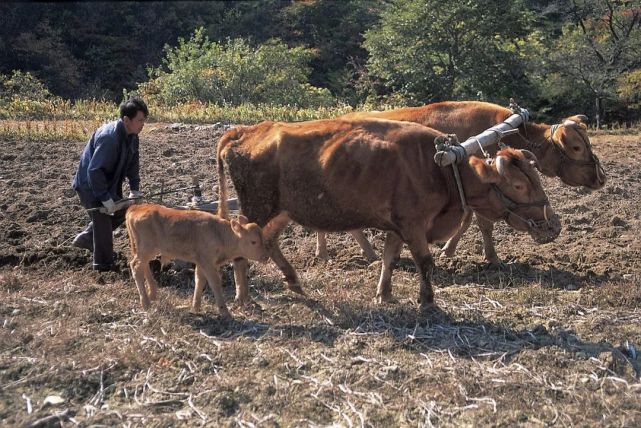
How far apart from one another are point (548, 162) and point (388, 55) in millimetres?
→ 19039

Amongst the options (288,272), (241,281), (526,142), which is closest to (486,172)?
(288,272)

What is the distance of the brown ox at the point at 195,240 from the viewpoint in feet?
23.2

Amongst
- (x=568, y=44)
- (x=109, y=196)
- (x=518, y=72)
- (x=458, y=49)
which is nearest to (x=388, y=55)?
(x=458, y=49)

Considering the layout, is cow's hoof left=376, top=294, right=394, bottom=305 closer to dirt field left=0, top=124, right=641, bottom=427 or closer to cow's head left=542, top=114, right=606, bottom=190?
dirt field left=0, top=124, right=641, bottom=427

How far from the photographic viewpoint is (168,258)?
290 inches

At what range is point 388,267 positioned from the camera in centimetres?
746

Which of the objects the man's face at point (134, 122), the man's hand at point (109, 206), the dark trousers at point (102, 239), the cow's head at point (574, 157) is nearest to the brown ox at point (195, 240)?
the man's hand at point (109, 206)

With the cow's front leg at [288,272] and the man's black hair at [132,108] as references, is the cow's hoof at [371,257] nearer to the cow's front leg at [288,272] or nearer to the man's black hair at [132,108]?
the cow's front leg at [288,272]

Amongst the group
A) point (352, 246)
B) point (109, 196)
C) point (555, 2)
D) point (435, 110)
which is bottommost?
point (352, 246)

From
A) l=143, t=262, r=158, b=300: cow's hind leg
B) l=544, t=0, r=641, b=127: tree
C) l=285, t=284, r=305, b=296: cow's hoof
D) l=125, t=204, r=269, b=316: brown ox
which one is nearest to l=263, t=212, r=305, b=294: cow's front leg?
l=285, t=284, r=305, b=296: cow's hoof

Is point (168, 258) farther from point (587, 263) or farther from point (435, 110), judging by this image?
point (587, 263)

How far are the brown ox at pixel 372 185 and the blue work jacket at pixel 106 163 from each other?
114 cm

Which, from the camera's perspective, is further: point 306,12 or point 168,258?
point 306,12

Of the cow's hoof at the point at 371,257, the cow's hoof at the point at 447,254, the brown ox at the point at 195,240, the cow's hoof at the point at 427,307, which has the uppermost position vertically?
the brown ox at the point at 195,240
